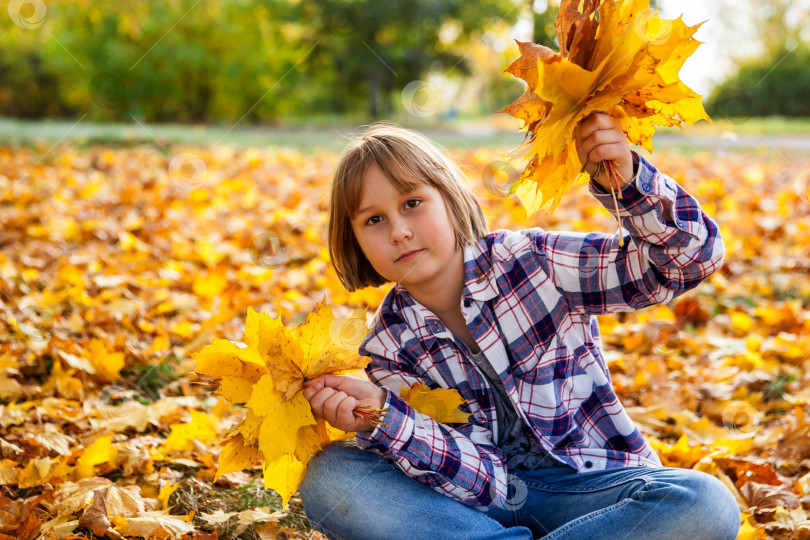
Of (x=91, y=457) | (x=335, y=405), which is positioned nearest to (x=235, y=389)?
(x=335, y=405)

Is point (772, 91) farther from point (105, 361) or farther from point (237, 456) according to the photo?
point (237, 456)

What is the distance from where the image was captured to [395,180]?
5.74 feet

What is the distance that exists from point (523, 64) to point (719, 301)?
2404 mm

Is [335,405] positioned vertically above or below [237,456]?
above

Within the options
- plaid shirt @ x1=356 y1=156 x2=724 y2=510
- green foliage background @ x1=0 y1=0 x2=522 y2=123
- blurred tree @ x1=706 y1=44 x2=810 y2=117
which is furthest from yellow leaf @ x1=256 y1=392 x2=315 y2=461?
blurred tree @ x1=706 y1=44 x2=810 y2=117

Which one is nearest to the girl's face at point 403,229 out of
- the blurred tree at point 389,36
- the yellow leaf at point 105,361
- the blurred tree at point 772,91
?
the yellow leaf at point 105,361

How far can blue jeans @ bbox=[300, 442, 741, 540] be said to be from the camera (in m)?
1.48

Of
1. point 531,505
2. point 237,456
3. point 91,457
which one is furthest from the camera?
point 91,457

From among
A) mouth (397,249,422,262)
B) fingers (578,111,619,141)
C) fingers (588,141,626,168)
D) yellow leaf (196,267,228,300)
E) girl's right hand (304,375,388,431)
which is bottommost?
girl's right hand (304,375,388,431)

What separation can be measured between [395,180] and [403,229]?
0.43 feet

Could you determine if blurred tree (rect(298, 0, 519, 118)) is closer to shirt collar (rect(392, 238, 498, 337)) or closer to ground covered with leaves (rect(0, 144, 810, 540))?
ground covered with leaves (rect(0, 144, 810, 540))

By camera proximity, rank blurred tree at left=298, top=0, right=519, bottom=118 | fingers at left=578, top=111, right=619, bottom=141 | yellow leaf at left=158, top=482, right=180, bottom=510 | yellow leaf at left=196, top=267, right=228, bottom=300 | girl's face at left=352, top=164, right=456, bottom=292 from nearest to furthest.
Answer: fingers at left=578, top=111, right=619, bottom=141 → girl's face at left=352, top=164, right=456, bottom=292 → yellow leaf at left=158, top=482, right=180, bottom=510 → yellow leaf at left=196, top=267, right=228, bottom=300 → blurred tree at left=298, top=0, right=519, bottom=118

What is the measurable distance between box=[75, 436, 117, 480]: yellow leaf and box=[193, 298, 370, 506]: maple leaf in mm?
590

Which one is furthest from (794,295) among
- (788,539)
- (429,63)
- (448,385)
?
(429,63)
